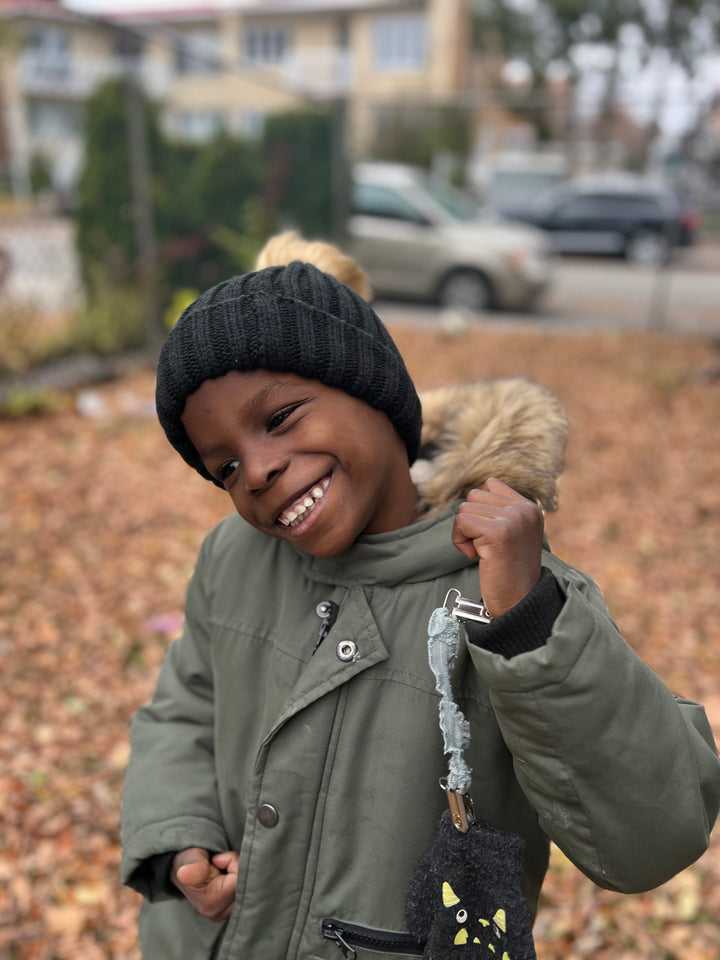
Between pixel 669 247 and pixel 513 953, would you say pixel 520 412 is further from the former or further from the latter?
pixel 669 247

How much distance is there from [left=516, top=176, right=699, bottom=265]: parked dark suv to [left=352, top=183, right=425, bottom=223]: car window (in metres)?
7.27

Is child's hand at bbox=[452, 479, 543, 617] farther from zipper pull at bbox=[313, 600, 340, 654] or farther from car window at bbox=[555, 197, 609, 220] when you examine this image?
car window at bbox=[555, 197, 609, 220]

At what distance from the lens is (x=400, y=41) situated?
1430 inches

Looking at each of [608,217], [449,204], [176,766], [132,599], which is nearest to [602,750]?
[176,766]

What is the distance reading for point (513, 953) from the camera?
1.13 meters

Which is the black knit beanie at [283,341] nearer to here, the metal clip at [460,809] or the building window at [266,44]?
the metal clip at [460,809]

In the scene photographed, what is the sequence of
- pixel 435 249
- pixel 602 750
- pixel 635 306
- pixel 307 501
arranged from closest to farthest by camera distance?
pixel 602 750
pixel 307 501
pixel 435 249
pixel 635 306

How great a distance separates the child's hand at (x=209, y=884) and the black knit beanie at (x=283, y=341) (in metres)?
0.71

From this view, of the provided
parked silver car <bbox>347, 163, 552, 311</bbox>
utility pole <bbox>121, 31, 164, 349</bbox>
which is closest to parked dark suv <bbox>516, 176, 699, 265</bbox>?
parked silver car <bbox>347, 163, 552, 311</bbox>

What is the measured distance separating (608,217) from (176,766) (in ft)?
57.7

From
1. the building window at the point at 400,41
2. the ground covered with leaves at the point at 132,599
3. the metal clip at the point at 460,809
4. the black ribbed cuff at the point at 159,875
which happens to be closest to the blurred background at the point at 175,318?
Answer: the ground covered with leaves at the point at 132,599

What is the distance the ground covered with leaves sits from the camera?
8.39 ft

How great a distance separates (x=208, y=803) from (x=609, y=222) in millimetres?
17602

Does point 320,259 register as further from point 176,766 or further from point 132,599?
point 132,599
